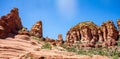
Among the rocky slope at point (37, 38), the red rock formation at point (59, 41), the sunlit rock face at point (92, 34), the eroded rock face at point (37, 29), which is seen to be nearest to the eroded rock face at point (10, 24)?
the rocky slope at point (37, 38)

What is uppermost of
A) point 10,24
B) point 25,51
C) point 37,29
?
point 37,29

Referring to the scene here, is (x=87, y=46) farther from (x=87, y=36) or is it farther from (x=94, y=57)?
(x=94, y=57)

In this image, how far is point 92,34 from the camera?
132m

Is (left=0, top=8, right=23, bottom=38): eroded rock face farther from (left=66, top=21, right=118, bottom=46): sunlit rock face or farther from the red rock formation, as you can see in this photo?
(left=66, top=21, right=118, bottom=46): sunlit rock face

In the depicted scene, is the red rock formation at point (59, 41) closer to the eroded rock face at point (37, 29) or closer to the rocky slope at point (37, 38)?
the rocky slope at point (37, 38)

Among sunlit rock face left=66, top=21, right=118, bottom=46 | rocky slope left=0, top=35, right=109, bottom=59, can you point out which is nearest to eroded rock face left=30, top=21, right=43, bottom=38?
rocky slope left=0, top=35, right=109, bottom=59

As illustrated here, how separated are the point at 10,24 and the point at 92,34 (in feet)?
172

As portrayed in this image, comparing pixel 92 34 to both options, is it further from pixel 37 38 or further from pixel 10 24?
pixel 10 24

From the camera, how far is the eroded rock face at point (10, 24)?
277 feet

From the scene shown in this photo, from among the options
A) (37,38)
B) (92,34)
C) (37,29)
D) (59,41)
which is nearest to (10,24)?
(37,38)

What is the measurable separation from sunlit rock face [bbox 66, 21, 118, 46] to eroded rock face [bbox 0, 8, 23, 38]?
34.5 meters

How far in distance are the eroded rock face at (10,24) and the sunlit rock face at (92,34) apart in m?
34.5

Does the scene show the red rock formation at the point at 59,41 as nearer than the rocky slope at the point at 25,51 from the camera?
No

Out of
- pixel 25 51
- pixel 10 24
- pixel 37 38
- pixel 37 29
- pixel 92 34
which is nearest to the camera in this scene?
pixel 25 51
